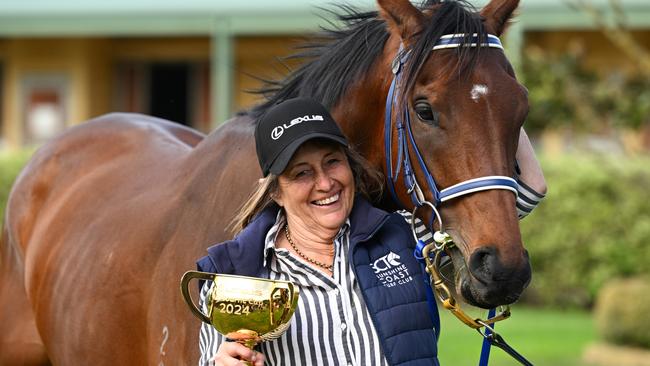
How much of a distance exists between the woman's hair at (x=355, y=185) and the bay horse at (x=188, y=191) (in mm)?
82

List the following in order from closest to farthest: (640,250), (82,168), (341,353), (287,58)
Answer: (341,353)
(287,58)
(82,168)
(640,250)

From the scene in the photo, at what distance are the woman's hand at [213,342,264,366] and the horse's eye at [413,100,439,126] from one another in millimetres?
850

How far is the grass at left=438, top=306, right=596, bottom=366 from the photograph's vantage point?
33.8 feet

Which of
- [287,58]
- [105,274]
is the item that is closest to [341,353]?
[287,58]

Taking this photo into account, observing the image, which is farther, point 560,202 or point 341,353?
point 560,202

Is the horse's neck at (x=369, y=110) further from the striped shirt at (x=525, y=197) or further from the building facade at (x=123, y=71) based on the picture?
the building facade at (x=123, y=71)

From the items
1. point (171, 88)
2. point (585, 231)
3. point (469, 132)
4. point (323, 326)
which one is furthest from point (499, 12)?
point (171, 88)

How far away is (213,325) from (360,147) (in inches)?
35.7

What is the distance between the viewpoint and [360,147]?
360 cm

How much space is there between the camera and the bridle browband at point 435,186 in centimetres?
308

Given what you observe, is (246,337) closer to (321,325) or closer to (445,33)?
(321,325)

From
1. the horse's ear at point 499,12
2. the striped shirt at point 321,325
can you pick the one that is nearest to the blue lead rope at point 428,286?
the striped shirt at point 321,325

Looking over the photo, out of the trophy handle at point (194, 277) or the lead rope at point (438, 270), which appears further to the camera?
the lead rope at point (438, 270)

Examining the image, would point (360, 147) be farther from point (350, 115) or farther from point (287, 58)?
point (287, 58)
